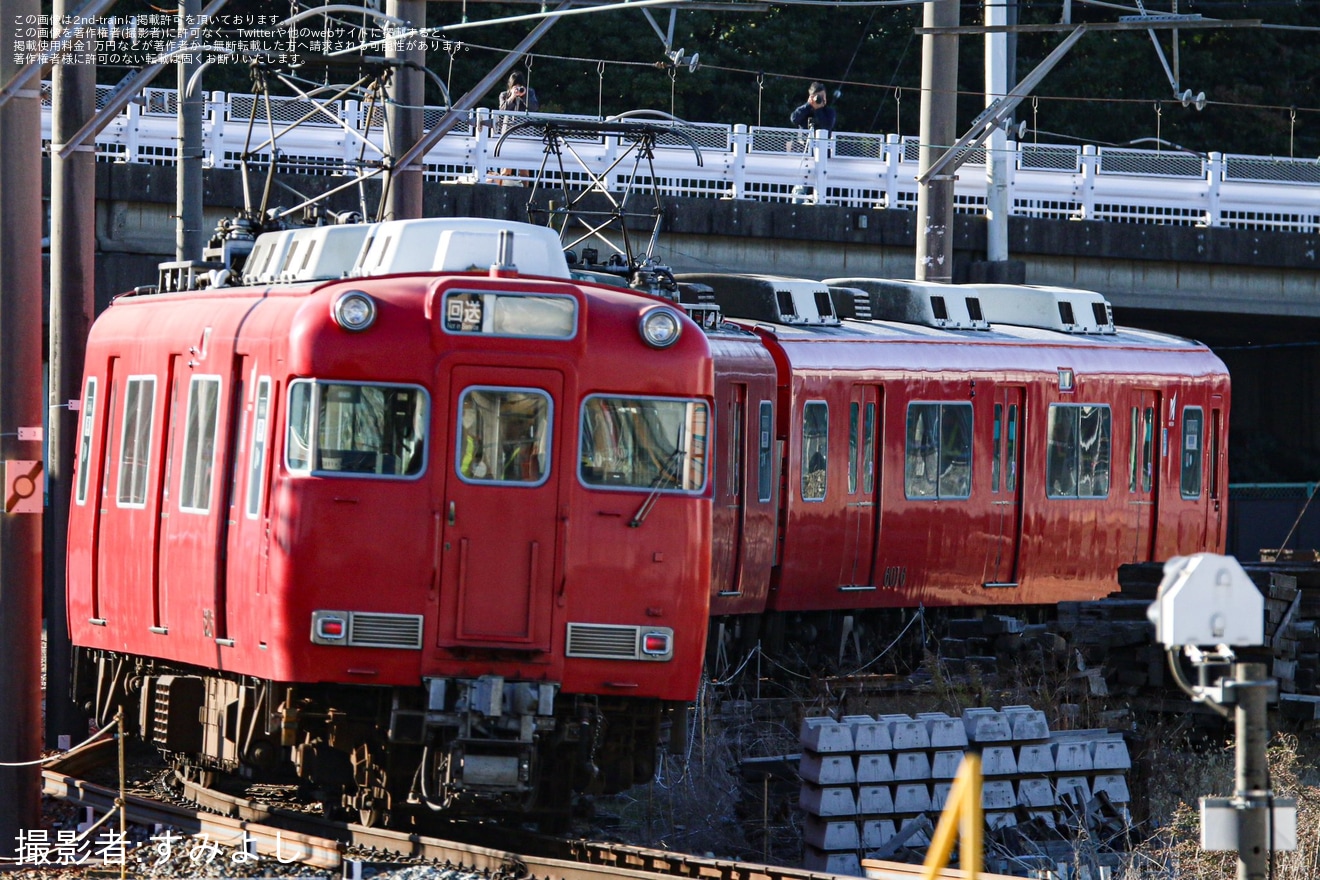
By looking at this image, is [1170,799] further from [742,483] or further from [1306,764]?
[742,483]

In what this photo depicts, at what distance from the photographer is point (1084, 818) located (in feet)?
44.9

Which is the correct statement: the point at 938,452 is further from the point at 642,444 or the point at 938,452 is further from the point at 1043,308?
the point at 642,444

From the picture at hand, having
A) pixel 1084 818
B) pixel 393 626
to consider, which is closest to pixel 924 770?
pixel 1084 818

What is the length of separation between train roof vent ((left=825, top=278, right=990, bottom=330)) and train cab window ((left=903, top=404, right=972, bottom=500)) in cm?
119

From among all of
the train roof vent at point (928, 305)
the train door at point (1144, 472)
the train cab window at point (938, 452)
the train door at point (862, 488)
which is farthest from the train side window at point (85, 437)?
the train door at point (1144, 472)

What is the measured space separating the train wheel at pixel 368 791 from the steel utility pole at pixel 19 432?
6.71ft

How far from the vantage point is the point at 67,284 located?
16188 millimetres

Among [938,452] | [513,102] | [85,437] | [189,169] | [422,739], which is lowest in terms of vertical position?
[422,739]

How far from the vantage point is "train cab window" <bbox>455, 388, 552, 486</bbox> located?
40.8 ft

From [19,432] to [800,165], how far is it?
57.0ft

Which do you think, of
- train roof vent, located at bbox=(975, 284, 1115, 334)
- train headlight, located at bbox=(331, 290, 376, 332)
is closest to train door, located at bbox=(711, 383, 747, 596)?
train headlight, located at bbox=(331, 290, 376, 332)

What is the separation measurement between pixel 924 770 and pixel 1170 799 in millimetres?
2193

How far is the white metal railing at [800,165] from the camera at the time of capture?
2708 cm

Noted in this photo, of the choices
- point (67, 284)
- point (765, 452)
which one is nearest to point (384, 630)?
point (67, 284)
